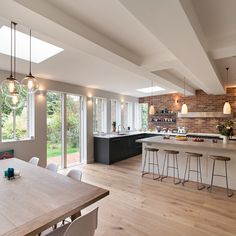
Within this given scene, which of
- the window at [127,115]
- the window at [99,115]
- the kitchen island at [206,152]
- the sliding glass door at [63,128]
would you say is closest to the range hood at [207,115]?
the window at [127,115]

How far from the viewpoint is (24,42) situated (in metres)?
2.96

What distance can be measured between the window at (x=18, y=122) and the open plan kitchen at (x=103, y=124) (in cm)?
2

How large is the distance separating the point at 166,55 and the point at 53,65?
7.49 ft

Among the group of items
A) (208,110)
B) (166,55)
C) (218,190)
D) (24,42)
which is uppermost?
(24,42)

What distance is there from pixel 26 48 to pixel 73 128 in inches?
112

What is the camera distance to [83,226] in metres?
1.38

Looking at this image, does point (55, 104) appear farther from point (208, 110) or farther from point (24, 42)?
point (208, 110)

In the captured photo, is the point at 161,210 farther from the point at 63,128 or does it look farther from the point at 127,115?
the point at 127,115

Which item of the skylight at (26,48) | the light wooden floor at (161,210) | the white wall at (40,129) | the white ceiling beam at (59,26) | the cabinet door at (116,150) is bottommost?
the light wooden floor at (161,210)

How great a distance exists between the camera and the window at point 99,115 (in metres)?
6.23

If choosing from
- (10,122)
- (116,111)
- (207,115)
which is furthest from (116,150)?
(207,115)

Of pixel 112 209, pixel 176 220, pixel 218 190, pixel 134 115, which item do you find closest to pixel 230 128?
pixel 218 190

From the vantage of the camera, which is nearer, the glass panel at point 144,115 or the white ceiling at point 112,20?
the white ceiling at point 112,20

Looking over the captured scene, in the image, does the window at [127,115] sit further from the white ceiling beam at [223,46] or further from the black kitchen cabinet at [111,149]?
the white ceiling beam at [223,46]
